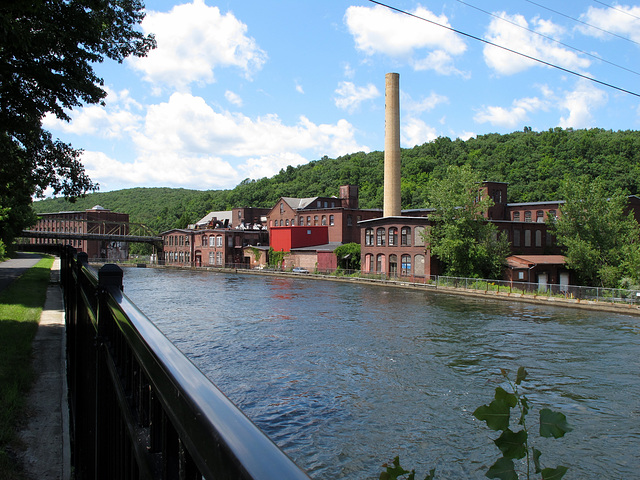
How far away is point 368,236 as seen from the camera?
191ft

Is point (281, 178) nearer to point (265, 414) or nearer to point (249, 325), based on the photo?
point (249, 325)

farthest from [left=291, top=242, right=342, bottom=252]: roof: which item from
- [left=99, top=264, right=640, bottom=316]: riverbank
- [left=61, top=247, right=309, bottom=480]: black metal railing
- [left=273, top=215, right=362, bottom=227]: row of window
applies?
[left=61, top=247, right=309, bottom=480]: black metal railing

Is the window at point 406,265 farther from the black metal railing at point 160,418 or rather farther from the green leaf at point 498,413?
the green leaf at point 498,413

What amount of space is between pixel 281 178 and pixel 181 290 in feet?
368

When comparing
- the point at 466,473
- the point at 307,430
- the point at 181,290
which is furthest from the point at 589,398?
the point at 181,290

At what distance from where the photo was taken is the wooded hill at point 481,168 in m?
91.3

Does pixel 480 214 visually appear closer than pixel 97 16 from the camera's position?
No

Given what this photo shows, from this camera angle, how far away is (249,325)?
2780 cm

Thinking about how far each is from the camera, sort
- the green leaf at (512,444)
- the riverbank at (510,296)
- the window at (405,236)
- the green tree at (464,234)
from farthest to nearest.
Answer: the window at (405,236)
the green tree at (464,234)
the riverbank at (510,296)
the green leaf at (512,444)

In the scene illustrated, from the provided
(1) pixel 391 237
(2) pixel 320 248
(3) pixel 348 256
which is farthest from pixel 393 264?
(2) pixel 320 248

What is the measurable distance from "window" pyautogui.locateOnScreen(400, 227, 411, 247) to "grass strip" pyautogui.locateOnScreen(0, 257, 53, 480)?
3962 centimetres

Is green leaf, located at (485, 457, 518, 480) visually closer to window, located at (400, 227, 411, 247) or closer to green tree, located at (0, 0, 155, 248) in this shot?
green tree, located at (0, 0, 155, 248)

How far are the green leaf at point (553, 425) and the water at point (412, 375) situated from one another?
733 centimetres

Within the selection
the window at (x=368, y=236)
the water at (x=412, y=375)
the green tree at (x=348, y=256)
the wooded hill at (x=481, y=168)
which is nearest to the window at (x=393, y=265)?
the window at (x=368, y=236)
